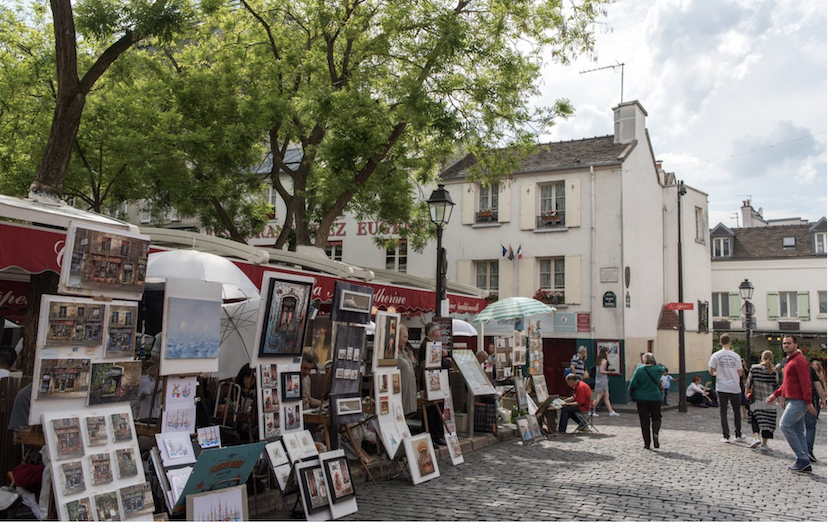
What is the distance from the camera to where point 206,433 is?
6.61m

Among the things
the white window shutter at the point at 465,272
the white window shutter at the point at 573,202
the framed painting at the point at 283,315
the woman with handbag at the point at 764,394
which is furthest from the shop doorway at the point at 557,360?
the framed painting at the point at 283,315

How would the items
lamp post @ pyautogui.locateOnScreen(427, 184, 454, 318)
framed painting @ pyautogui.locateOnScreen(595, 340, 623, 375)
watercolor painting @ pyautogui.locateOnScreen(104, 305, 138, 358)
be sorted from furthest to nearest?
framed painting @ pyautogui.locateOnScreen(595, 340, 623, 375) → lamp post @ pyautogui.locateOnScreen(427, 184, 454, 318) → watercolor painting @ pyautogui.locateOnScreen(104, 305, 138, 358)

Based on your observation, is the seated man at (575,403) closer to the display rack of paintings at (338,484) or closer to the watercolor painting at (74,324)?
the display rack of paintings at (338,484)

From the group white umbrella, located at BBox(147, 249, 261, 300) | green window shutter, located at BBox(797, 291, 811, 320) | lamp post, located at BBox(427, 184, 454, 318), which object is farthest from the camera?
green window shutter, located at BBox(797, 291, 811, 320)

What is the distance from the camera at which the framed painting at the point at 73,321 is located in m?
5.19

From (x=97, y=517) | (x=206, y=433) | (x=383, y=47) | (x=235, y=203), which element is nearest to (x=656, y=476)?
(x=206, y=433)

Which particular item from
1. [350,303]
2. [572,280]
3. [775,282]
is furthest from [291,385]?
[775,282]

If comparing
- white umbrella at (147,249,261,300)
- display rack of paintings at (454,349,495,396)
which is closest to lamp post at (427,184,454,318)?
display rack of paintings at (454,349,495,396)

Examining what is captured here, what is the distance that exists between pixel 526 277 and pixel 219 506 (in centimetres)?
1959

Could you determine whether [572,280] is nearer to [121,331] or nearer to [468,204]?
Result: [468,204]

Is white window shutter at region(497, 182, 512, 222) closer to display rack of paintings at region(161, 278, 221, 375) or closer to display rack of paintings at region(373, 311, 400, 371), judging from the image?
display rack of paintings at region(373, 311, 400, 371)

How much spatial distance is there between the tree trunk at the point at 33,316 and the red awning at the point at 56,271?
1.79ft

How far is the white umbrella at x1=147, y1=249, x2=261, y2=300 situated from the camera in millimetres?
8180

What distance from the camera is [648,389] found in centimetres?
1162
